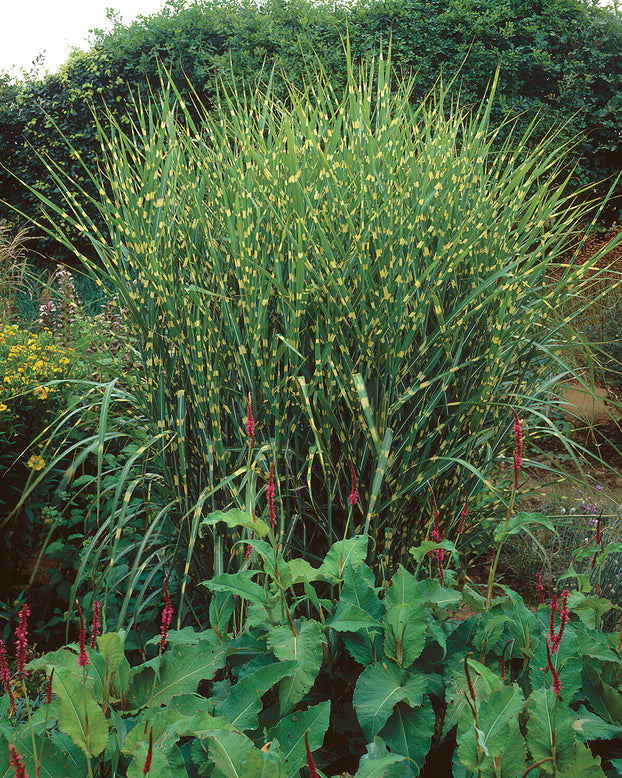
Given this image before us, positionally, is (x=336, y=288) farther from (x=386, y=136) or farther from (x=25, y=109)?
(x=25, y=109)

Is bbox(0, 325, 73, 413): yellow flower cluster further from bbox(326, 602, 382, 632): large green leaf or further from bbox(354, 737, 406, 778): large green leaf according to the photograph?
bbox(354, 737, 406, 778): large green leaf

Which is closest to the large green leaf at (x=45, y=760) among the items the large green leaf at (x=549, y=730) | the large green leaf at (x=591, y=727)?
the large green leaf at (x=549, y=730)

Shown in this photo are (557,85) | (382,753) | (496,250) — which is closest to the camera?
(382,753)

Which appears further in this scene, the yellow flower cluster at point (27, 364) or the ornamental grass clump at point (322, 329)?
the yellow flower cluster at point (27, 364)

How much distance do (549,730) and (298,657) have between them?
429mm

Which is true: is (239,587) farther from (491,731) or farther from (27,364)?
(27,364)

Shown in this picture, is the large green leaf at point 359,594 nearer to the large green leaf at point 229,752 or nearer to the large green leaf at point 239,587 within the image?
the large green leaf at point 239,587

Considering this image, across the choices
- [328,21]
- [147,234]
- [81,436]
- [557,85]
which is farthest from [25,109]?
[147,234]

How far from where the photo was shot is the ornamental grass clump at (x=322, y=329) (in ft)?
5.92

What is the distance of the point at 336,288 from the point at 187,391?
1.79 ft

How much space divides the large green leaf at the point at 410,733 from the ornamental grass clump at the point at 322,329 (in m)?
0.61

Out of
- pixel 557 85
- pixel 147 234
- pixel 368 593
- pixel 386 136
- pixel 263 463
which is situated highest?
pixel 557 85

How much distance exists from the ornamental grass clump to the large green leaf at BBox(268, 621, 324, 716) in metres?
0.52

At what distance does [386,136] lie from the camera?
2193 millimetres
